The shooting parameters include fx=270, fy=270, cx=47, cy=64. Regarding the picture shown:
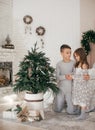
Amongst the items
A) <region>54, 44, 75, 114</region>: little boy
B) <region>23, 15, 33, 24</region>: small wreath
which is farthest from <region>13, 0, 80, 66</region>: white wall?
<region>54, 44, 75, 114</region>: little boy

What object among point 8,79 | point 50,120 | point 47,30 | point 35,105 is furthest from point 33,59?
point 47,30

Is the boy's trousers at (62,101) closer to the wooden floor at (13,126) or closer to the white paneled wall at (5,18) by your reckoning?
the wooden floor at (13,126)

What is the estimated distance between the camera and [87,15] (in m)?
8.27

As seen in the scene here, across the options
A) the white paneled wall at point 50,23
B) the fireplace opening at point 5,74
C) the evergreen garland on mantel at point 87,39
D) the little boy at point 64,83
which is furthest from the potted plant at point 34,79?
the evergreen garland on mantel at point 87,39

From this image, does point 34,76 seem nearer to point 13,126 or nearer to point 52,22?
point 13,126

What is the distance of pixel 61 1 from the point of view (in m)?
7.74

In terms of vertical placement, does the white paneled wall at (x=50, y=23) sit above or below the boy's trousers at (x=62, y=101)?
above

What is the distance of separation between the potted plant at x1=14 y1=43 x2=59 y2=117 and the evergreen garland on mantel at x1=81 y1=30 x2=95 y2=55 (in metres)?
3.67

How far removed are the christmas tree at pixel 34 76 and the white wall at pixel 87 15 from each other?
3.87 metres

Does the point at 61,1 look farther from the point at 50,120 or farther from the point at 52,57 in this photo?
the point at 50,120

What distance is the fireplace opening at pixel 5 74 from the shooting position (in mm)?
6986

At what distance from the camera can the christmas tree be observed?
428cm

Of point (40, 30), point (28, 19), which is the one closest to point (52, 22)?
point (40, 30)

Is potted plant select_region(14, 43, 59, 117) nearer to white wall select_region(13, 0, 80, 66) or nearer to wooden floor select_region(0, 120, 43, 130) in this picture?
wooden floor select_region(0, 120, 43, 130)
